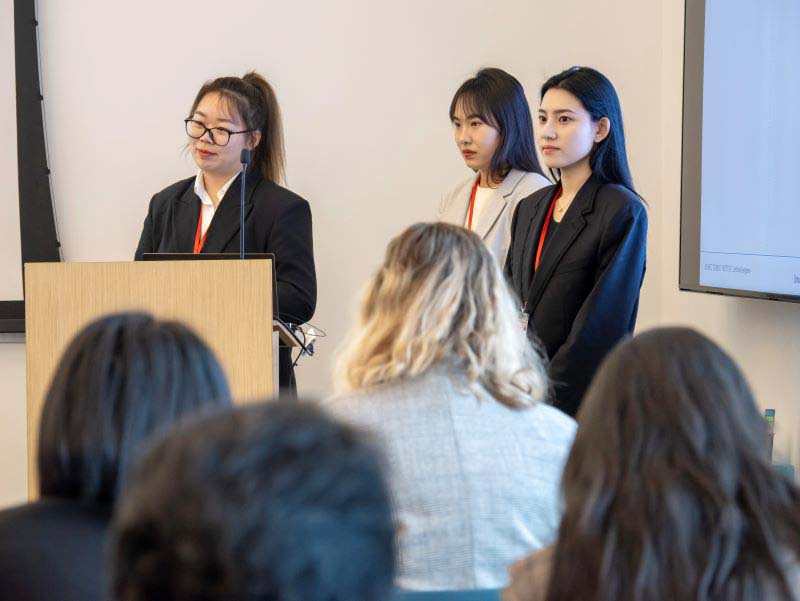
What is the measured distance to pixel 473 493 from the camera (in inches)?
68.4

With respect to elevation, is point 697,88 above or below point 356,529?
above

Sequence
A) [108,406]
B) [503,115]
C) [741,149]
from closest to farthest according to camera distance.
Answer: [108,406], [741,149], [503,115]

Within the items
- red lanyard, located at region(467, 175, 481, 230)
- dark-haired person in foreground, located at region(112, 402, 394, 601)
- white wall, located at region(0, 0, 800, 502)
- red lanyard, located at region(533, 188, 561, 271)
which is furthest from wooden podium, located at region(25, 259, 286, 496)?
white wall, located at region(0, 0, 800, 502)

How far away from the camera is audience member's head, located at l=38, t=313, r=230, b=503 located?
3.92 ft

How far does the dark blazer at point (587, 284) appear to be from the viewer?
10.4ft

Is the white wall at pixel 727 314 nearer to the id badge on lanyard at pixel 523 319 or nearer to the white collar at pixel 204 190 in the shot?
the id badge on lanyard at pixel 523 319

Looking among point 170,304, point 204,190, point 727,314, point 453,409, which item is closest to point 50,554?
point 453,409

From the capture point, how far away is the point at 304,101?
486cm

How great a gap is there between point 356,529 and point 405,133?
426 cm

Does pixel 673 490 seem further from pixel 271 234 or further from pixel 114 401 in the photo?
pixel 271 234

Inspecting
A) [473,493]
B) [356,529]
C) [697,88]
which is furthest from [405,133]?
[356,529]

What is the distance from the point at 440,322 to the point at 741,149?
6.47ft

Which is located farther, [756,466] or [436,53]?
[436,53]

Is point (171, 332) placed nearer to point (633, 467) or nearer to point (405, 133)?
point (633, 467)
